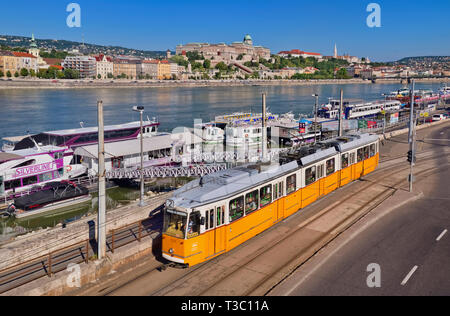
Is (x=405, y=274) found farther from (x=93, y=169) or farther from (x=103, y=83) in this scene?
(x=103, y=83)

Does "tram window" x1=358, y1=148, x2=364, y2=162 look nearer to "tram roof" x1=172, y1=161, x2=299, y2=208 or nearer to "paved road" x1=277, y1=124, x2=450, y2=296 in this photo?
"paved road" x1=277, y1=124, x2=450, y2=296

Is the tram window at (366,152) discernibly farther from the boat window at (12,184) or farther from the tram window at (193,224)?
the boat window at (12,184)

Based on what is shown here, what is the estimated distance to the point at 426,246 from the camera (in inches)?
466

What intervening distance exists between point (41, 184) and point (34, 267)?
1220 cm

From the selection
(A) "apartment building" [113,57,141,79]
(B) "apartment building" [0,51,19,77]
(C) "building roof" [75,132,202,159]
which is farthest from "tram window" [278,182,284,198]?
(A) "apartment building" [113,57,141,79]

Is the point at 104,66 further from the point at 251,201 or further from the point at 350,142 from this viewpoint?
the point at 251,201

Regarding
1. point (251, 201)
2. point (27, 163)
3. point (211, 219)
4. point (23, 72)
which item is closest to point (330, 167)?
point (251, 201)

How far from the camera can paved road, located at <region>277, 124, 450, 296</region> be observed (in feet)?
30.7

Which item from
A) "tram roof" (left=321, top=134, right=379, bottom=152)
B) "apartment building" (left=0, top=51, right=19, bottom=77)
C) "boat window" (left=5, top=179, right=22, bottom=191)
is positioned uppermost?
"apartment building" (left=0, top=51, right=19, bottom=77)

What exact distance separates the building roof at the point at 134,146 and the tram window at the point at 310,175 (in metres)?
13.1

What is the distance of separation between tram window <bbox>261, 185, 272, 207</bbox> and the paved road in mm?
2580

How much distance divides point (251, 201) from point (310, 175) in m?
4.28

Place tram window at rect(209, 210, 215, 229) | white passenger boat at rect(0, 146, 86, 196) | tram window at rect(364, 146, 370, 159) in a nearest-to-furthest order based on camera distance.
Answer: tram window at rect(209, 210, 215, 229) < tram window at rect(364, 146, 370, 159) < white passenger boat at rect(0, 146, 86, 196)

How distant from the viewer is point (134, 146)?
993 inches
